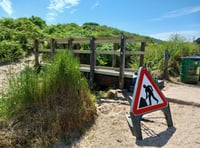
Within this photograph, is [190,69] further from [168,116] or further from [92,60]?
[168,116]

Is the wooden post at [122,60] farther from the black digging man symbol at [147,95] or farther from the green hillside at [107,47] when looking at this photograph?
the black digging man symbol at [147,95]

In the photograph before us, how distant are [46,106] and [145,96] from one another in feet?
5.69

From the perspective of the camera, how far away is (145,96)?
3502 mm

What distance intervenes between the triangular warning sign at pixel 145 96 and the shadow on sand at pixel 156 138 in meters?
0.41

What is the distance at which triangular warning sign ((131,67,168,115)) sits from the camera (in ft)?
11.2

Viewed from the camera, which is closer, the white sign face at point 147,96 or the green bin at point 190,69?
the white sign face at point 147,96

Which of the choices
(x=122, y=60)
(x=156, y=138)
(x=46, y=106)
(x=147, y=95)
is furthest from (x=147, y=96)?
(x=122, y=60)

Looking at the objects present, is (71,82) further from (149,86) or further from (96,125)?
(149,86)

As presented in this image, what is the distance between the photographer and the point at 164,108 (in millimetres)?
3721

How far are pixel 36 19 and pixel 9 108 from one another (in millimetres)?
17006

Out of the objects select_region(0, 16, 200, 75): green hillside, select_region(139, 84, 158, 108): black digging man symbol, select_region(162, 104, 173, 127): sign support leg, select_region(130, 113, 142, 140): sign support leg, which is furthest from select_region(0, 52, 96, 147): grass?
select_region(0, 16, 200, 75): green hillside

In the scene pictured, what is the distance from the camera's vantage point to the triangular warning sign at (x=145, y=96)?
3402mm

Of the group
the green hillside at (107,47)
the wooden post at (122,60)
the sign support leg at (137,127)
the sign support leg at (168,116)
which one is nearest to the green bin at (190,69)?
the green hillside at (107,47)

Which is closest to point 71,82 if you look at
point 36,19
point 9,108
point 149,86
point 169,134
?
point 9,108
